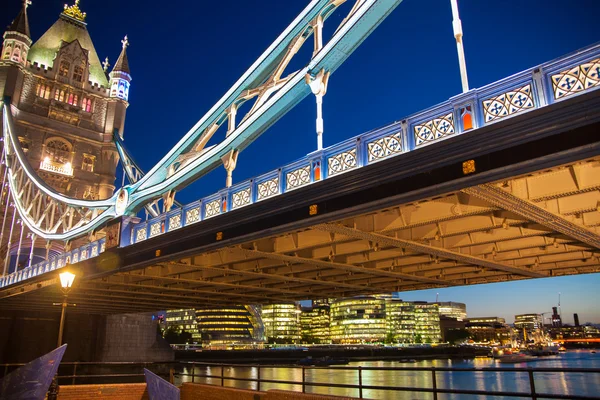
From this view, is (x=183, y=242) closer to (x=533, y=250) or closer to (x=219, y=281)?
(x=219, y=281)

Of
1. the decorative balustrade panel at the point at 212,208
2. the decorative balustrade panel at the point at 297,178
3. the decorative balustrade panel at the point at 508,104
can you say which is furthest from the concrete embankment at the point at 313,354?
the decorative balustrade panel at the point at 508,104

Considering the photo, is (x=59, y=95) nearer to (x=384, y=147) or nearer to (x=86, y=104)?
(x=86, y=104)

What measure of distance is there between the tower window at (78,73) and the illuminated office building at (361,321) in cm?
12138

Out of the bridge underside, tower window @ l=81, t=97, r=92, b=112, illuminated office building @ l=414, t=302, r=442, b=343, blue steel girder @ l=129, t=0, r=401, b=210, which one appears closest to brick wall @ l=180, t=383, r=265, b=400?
the bridge underside

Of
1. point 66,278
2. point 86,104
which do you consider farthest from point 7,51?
point 66,278

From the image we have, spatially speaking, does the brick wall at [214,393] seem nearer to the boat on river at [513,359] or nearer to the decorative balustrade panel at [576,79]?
the decorative balustrade panel at [576,79]

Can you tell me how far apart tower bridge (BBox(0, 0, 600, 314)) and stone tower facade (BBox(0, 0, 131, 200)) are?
32.1 meters

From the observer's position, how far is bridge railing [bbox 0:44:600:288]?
833 cm

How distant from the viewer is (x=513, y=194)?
34.1 ft

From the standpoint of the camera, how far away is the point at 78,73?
2613 inches

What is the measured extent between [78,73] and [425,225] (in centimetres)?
6331

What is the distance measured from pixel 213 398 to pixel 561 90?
1056 centimetres

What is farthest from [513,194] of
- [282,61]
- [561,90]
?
[282,61]

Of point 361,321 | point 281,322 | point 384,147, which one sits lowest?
point 384,147
